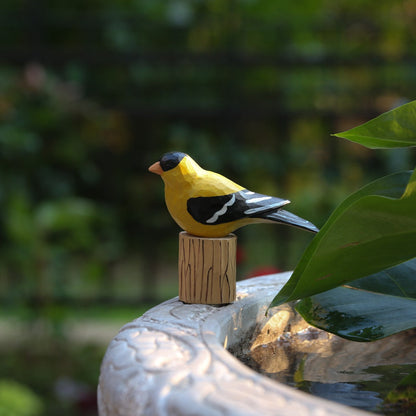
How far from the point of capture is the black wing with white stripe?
1128mm

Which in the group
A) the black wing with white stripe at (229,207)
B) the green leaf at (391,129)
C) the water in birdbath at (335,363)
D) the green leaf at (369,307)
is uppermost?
the green leaf at (391,129)

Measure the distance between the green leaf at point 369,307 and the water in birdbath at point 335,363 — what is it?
7 centimetres

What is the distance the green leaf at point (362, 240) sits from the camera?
0.82 metres

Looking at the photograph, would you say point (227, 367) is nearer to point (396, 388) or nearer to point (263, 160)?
point (396, 388)

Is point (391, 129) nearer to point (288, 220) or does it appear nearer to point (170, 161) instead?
point (288, 220)

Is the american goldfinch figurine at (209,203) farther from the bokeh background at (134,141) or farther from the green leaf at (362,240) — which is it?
the bokeh background at (134,141)

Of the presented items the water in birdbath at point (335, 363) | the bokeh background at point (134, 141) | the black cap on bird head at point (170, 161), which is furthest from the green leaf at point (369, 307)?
the bokeh background at point (134, 141)

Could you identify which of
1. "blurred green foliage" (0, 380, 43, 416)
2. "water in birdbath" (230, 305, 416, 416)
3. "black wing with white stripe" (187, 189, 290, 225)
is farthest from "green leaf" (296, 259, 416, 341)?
"blurred green foliage" (0, 380, 43, 416)

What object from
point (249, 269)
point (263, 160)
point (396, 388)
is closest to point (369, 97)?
point (263, 160)

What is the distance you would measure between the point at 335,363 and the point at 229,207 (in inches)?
12.6

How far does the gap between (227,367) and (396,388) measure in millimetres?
328

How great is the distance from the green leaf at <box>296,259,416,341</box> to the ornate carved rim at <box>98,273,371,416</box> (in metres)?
0.14

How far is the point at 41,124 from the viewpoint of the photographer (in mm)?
4223

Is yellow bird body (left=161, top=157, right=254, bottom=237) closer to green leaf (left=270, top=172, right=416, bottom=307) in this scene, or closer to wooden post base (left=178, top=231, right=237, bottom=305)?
wooden post base (left=178, top=231, right=237, bottom=305)
